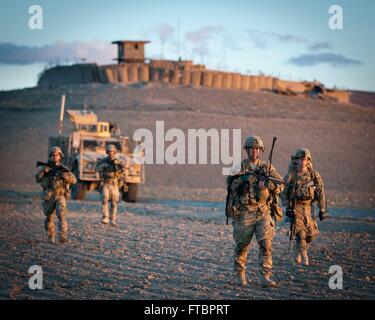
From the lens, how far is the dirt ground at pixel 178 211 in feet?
34.0

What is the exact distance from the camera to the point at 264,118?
51719 millimetres

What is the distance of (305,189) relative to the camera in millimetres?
12039

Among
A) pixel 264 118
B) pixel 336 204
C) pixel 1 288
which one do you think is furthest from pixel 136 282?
pixel 264 118

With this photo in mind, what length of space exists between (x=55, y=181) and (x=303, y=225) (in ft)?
14.3

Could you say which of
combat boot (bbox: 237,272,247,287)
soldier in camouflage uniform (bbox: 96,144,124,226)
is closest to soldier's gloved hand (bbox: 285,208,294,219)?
combat boot (bbox: 237,272,247,287)

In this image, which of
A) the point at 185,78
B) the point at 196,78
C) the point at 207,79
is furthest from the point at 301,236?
the point at 207,79

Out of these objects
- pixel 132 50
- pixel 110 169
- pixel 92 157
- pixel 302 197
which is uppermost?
pixel 132 50

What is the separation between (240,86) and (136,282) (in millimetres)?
52336

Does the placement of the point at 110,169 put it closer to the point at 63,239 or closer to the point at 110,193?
the point at 110,193

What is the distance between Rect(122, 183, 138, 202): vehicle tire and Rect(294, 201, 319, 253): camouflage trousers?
Answer: 44.8 ft

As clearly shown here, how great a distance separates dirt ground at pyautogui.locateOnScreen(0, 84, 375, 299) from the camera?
10.4 metres

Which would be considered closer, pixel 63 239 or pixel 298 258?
pixel 298 258

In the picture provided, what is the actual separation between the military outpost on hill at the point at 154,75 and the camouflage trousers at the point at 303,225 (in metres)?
46.8
